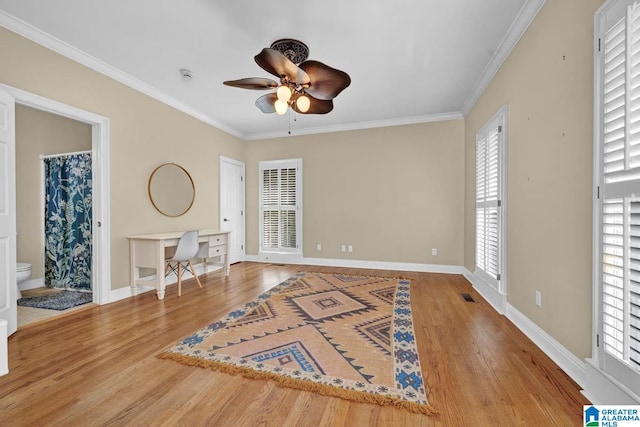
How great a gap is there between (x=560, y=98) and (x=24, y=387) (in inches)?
156

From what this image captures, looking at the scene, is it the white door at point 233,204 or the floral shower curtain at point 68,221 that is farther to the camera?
the white door at point 233,204

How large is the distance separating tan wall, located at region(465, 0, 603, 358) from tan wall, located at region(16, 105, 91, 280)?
5.30 metres

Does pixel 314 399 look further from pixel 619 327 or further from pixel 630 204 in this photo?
pixel 630 204

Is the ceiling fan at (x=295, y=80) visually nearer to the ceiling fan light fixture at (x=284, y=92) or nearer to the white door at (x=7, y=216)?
the ceiling fan light fixture at (x=284, y=92)

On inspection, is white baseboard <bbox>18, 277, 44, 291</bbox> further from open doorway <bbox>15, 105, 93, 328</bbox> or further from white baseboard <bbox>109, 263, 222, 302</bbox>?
white baseboard <bbox>109, 263, 222, 302</bbox>

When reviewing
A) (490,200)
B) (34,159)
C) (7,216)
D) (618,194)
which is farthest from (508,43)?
(34,159)

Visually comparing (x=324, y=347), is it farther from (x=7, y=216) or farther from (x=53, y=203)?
(x=53, y=203)

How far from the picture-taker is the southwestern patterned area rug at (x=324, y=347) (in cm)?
167

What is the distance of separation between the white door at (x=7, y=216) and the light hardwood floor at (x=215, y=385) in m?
0.27

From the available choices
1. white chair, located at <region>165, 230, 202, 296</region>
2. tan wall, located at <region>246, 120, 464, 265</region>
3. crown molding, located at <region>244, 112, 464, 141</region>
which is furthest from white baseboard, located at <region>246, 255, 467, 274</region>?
crown molding, located at <region>244, 112, 464, 141</region>

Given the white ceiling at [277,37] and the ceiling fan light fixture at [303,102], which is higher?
the white ceiling at [277,37]

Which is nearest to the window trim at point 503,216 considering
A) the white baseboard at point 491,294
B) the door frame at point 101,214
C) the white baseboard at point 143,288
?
the white baseboard at point 491,294

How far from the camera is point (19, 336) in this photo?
2318 mm

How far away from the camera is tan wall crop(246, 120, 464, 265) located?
4730mm
